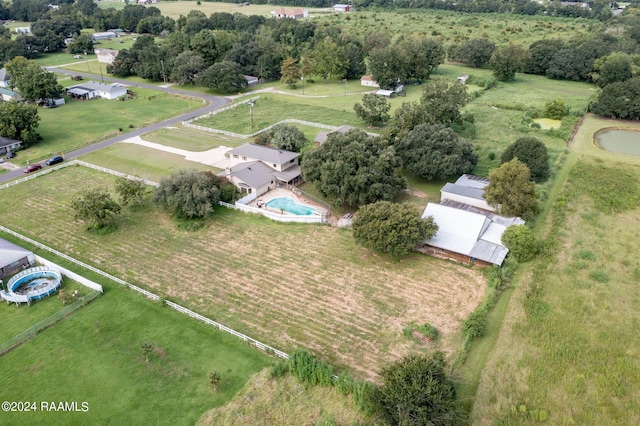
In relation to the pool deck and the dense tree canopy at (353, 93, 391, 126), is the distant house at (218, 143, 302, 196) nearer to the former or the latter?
the pool deck

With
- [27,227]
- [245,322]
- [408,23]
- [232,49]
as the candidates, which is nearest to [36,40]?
[232,49]

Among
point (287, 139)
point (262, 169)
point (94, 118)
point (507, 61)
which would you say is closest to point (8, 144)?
point (94, 118)

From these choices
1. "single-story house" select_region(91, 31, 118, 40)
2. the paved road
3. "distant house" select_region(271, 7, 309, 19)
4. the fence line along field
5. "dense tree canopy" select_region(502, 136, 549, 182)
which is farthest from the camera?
"distant house" select_region(271, 7, 309, 19)

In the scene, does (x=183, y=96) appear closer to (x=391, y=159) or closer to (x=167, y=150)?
(x=167, y=150)

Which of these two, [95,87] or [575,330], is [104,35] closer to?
[95,87]

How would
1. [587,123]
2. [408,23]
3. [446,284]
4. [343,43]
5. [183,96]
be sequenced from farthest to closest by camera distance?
[408,23], [343,43], [183,96], [587,123], [446,284]

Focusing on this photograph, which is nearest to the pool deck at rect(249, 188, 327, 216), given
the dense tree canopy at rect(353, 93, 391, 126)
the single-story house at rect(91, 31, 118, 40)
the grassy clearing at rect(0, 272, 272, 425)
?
the grassy clearing at rect(0, 272, 272, 425)
